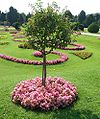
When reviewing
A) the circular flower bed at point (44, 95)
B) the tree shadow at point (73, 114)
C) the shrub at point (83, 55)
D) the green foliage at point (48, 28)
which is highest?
the green foliage at point (48, 28)

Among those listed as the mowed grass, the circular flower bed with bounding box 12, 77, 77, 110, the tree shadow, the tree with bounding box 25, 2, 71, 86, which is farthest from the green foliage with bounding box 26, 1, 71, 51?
the tree shadow

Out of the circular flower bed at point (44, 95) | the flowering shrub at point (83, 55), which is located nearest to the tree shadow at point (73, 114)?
the circular flower bed at point (44, 95)

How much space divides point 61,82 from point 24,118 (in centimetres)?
319

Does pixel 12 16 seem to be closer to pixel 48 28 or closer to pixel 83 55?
pixel 83 55

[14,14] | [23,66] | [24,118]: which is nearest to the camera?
[24,118]

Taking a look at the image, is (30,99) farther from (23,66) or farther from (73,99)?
(23,66)

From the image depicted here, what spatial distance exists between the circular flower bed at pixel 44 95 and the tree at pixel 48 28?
5.73 ft

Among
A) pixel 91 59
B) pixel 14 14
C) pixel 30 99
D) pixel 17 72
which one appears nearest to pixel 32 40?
pixel 30 99

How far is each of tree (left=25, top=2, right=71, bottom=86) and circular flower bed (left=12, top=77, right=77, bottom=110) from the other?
175 centimetres

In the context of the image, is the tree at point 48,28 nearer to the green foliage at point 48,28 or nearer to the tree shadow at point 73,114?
the green foliage at point 48,28

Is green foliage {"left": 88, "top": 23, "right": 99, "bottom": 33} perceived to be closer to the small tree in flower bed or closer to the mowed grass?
the mowed grass

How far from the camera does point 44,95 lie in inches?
434

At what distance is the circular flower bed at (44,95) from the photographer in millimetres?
10594

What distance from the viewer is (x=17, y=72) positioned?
1823cm
